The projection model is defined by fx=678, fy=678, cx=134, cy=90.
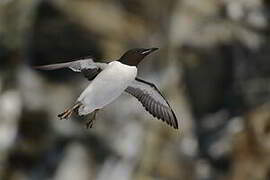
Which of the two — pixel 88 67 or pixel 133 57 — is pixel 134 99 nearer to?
pixel 88 67

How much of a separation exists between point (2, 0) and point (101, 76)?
10.8m

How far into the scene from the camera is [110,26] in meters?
12.5

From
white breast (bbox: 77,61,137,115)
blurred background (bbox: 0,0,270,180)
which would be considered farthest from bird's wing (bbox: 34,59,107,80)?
blurred background (bbox: 0,0,270,180)

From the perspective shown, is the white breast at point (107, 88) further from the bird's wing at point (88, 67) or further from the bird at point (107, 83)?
the bird's wing at point (88, 67)

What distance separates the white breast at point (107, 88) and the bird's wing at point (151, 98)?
70cm

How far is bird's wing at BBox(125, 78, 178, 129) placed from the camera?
3.55 meters

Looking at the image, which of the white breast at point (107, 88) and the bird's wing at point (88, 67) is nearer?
the white breast at point (107, 88)

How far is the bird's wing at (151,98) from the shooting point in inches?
140

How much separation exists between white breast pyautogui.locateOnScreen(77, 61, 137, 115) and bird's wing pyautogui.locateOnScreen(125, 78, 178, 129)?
0.70 meters

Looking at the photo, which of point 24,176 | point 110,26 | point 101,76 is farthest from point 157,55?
point 101,76

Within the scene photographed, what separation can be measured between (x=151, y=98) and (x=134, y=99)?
785 cm

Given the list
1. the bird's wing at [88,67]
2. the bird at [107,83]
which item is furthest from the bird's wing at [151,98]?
the bird at [107,83]

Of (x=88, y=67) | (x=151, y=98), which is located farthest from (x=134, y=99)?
(x=88, y=67)

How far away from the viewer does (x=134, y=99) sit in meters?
11.5
